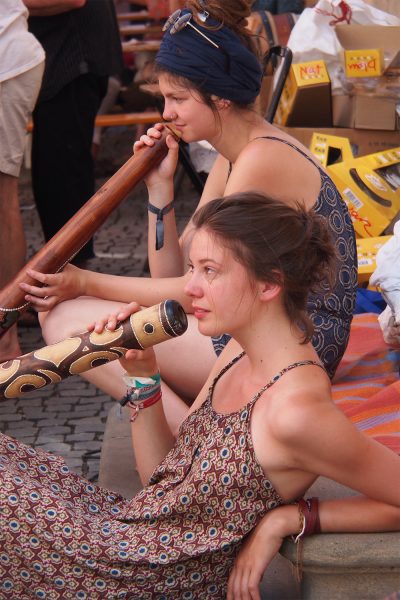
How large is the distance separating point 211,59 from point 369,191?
4.74 feet

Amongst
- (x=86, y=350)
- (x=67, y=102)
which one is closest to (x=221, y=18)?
(x=86, y=350)

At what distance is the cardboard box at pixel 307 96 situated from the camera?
14.5 ft

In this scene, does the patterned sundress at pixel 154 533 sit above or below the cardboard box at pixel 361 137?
above

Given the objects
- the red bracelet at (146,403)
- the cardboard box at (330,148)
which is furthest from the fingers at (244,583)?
the cardboard box at (330,148)

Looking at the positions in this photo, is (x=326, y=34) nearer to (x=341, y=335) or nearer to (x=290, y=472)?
(x=341, y=335)

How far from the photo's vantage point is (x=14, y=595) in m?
2.16

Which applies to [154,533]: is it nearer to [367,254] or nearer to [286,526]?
[286,526]

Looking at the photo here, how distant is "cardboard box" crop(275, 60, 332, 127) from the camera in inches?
174

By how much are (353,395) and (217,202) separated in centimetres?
93

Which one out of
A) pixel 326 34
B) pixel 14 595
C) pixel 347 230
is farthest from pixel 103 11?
pixel 14 595

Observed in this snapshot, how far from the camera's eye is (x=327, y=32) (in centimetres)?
465

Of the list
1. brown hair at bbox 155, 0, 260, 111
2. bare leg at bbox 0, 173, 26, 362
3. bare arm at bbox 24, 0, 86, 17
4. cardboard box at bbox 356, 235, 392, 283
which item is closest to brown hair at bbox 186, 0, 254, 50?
brown hair at bbox 155, 0, 260, 111

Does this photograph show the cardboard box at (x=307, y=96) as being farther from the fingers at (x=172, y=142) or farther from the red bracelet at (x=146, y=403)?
the red bracelet at (x=146, y=403)

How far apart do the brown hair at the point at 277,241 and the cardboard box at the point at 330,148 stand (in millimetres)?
2183
